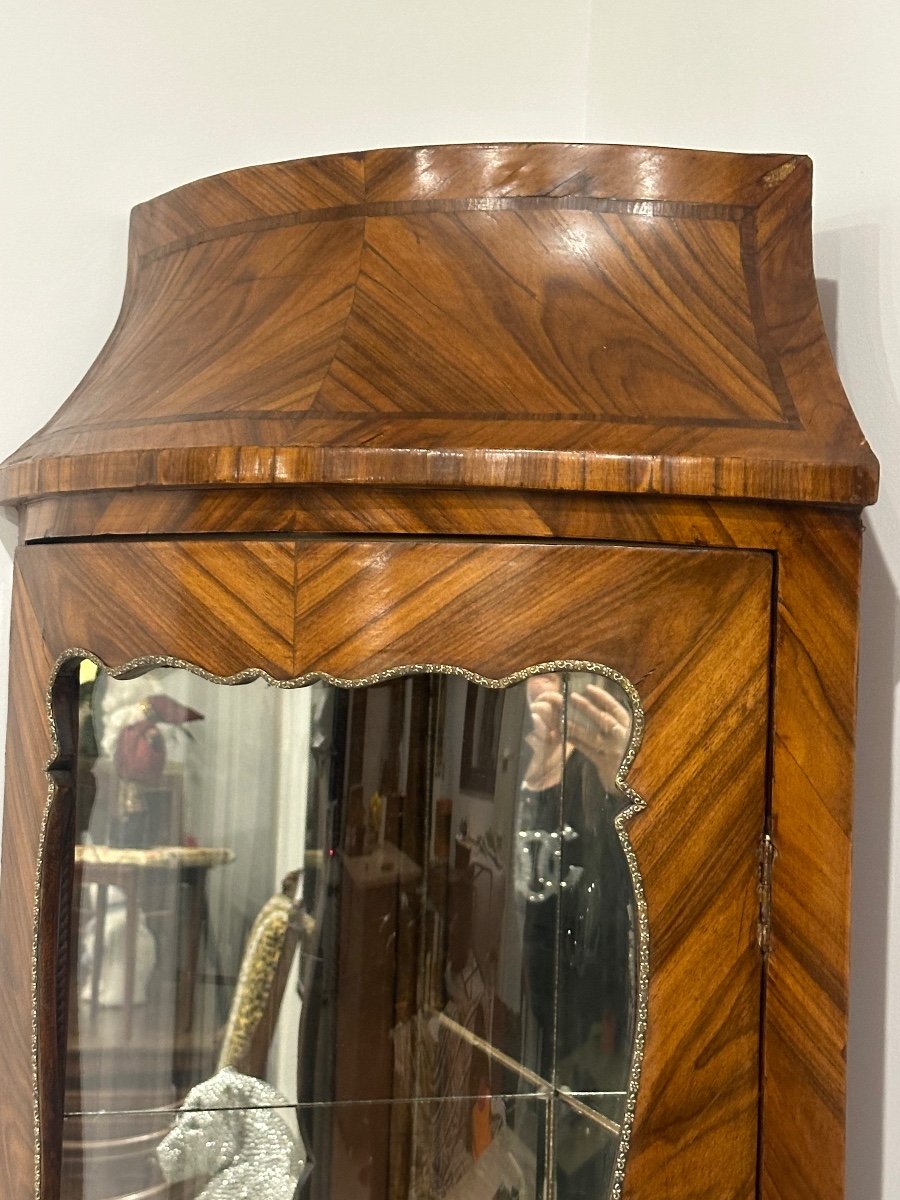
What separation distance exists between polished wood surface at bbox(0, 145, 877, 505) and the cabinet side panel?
0.19 feet

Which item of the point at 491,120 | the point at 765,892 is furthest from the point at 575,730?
the point at 491,120

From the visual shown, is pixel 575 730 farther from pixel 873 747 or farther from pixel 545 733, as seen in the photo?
pixel 873 747

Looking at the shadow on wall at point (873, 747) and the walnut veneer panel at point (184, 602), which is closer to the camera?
the walnut veneer panel at point (184, 602)

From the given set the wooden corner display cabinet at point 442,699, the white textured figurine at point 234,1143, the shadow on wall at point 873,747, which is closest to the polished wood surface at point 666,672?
the wooden corner display cabinet at point 442,699

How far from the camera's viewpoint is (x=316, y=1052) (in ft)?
3.51

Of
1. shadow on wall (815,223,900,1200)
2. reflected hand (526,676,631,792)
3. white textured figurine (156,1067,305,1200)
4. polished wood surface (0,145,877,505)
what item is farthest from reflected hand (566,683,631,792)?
white textured figurine (156,1067,305,1200)

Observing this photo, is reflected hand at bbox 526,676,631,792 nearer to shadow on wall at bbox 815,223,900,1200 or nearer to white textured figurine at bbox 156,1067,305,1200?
shadow on wall at bbox 815,223,900,1200

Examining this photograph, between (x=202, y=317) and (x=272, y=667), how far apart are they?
0.27 m

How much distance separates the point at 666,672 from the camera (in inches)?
29.6

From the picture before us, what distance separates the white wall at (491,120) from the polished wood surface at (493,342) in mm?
147

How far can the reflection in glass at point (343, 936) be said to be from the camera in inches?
34.8

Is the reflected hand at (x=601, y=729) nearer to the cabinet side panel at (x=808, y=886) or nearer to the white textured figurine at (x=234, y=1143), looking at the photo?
the cabinet side panel at (x=808, y=886)

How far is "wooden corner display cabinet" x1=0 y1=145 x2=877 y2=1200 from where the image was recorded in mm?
749

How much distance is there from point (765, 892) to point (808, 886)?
0.02 metres
